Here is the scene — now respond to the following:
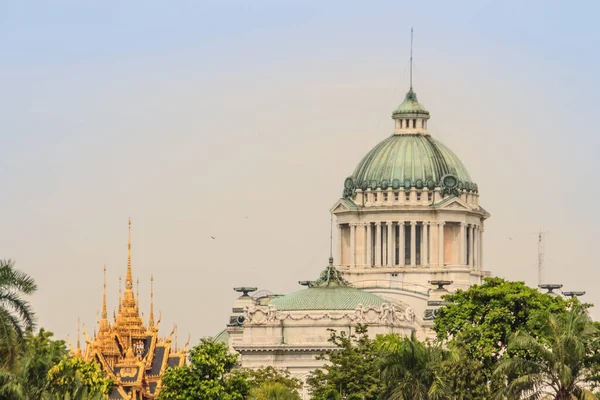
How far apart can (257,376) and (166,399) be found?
100 ft

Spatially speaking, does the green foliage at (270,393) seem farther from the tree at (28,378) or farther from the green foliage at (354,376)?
the tree at (28,378)

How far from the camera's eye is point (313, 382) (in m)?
180

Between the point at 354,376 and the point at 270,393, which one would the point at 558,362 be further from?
the point at 354,376

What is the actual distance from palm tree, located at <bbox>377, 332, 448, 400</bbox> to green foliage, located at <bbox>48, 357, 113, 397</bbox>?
14.6m

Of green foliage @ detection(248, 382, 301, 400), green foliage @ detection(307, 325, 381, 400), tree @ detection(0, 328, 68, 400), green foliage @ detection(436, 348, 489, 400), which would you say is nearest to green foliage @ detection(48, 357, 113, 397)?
tree @ detection(0, 328, 68, 400)

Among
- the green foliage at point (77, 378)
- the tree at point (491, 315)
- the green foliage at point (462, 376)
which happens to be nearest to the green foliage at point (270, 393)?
the green foliage at point (77, 378)

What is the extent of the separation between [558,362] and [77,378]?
2338 cm

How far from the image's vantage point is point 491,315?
177625mm

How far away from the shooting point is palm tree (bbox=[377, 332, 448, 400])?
153 meters

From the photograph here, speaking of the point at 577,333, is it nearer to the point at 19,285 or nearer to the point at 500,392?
the point at 500,392

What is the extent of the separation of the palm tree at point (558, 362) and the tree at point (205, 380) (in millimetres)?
19495

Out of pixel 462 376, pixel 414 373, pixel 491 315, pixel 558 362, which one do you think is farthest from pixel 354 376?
pixel 558 362

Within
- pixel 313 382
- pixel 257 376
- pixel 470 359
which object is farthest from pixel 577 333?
pixel 257 376

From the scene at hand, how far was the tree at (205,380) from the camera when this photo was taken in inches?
6496
